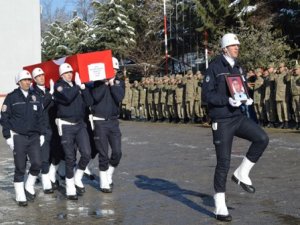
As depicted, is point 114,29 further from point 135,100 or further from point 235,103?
point 235,103

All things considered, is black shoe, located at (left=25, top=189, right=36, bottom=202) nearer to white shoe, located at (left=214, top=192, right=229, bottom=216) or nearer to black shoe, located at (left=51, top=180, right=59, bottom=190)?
black shoe, located at (left=51, top=180, right=59, bottom=190)

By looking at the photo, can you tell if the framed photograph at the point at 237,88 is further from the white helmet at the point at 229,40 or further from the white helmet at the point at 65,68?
the white helmet at the point at 65,68

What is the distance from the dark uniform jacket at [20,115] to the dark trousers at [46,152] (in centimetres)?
103

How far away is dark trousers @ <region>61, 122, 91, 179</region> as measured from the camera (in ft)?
30.2

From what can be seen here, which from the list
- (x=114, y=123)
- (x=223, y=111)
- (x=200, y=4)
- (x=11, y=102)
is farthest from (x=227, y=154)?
(x=200, y=4)

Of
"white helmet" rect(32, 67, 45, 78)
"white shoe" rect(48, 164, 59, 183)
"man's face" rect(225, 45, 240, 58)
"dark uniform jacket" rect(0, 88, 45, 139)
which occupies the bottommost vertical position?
"white shoe" rect(48, 164, 59, 183)

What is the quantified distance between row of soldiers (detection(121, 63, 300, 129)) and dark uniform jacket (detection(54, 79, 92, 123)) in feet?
A: 15.5

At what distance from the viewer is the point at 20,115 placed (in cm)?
882

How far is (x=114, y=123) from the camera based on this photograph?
31.0 feet

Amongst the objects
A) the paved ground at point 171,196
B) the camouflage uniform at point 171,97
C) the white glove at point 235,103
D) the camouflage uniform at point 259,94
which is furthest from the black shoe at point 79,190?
the camouflage uniform at point 171,97

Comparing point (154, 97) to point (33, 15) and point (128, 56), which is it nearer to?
point (33, 15)

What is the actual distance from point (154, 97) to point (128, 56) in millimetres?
16670

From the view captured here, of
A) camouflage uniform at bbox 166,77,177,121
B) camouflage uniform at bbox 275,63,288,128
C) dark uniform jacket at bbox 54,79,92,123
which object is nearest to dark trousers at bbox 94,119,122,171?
dark uniform jacket at bbox 54,79,92,123

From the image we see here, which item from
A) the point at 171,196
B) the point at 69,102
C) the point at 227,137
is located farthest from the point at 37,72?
the point at 227,137
